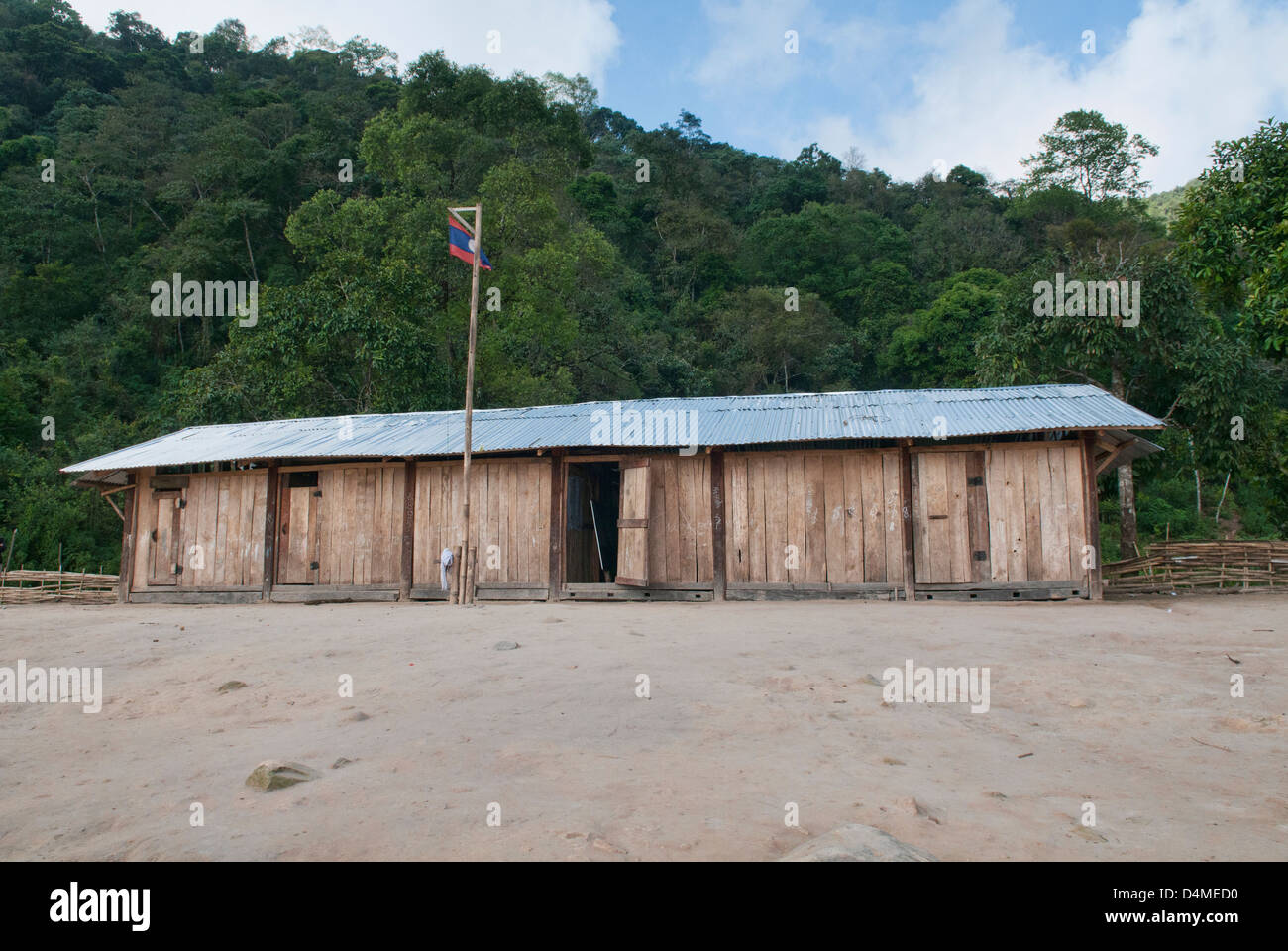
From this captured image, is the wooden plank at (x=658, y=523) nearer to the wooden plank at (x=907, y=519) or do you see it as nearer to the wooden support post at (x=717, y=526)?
the wooden support post at (x=717, y=526)

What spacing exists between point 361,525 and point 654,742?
35.6 ft

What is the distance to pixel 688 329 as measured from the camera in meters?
40.8

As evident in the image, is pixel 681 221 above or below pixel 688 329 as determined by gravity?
above

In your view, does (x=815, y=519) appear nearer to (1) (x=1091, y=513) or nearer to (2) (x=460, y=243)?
(1) (x=1091, y=513)

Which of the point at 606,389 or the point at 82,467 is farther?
the point at 606,389

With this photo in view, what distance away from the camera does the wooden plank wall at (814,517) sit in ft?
43.3

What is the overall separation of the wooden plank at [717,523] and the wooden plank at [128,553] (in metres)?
11.0

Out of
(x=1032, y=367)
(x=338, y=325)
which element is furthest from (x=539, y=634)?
(x=338, y=325)

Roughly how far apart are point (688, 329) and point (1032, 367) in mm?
22665

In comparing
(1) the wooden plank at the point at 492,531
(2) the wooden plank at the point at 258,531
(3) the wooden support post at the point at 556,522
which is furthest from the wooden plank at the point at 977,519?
(2) the wooden plank at the point at 258,531

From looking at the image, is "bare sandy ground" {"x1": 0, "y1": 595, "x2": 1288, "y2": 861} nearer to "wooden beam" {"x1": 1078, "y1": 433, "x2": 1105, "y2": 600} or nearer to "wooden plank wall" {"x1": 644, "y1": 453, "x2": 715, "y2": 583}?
"wooden beam" {"x1": 1078, "y1": 433, "x2": 1105, "y2": 600}

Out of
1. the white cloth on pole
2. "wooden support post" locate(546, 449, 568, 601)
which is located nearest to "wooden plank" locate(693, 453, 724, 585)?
"wooden support post" locate(546, 449, 568, 601)

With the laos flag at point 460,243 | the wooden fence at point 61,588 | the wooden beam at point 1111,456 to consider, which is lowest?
the wooden fence at point 61,588
